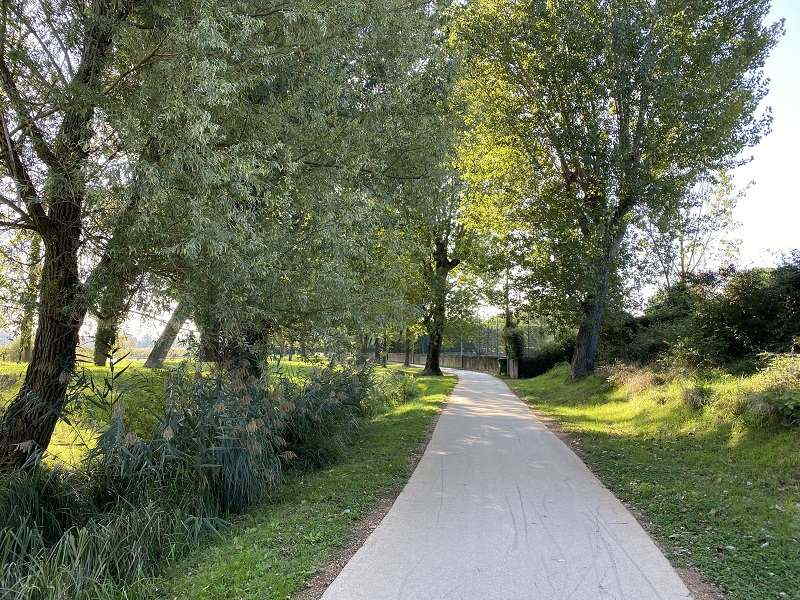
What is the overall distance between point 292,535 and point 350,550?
719 millimetres

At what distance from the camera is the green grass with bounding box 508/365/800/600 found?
4.82m

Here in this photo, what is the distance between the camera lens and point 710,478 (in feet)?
24.7

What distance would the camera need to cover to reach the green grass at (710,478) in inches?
190

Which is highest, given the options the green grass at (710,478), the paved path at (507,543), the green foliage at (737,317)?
the green foliage at (737,317)

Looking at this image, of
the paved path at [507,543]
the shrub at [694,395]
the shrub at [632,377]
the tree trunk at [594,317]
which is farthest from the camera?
the tree trunk at [594,317]

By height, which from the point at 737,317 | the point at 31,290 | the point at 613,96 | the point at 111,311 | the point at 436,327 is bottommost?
the point at 111,311

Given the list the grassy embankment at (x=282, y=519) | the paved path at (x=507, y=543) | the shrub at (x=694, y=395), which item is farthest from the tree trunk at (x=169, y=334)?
the shrub at (x=694, y=395)

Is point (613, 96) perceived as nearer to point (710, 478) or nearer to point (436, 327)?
point (710, 478)

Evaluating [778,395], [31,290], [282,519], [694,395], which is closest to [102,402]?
[31,290]

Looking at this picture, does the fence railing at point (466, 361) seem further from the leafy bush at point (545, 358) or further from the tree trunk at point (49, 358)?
the tree trunk at point (49, 358)

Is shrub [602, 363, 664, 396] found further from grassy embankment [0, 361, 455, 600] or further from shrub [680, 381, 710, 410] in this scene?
grassy embankment [0, 361, 455, 600]

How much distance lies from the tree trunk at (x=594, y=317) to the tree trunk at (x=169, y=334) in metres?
12.8

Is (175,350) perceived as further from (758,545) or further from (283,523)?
(758,545)

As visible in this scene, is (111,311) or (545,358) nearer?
(111,311)
